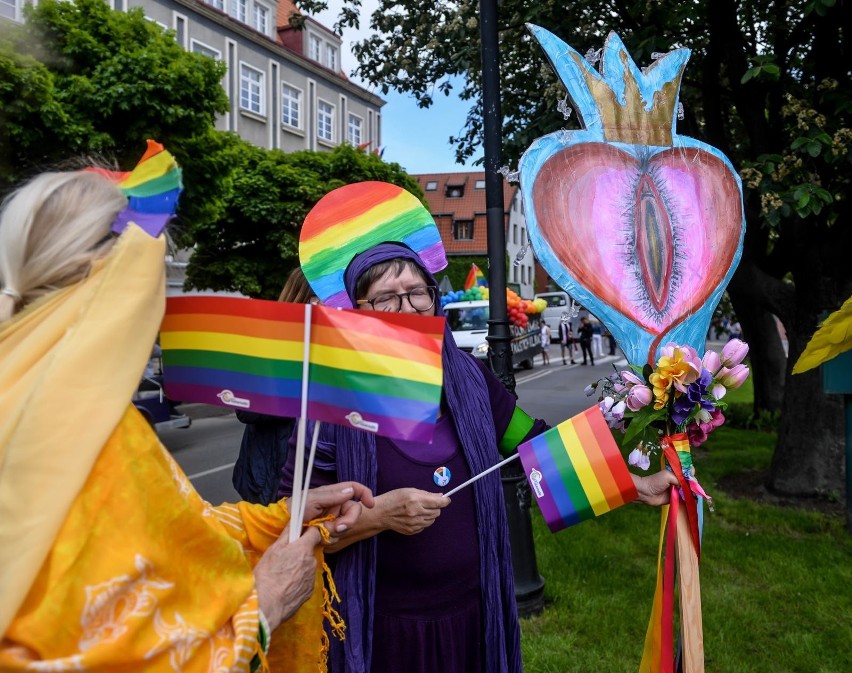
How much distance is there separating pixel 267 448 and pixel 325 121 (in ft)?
87.5

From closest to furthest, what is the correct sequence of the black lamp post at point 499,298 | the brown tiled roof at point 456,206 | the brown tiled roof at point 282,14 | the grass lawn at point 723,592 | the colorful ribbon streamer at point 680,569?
the colorful ribbon streamer at point 680,569 → the grass lawn at point 723,592 → the black lamp post at point 499,298 → the brown tiled roof at point 282,14 → the brown tiled roof at point 456,206

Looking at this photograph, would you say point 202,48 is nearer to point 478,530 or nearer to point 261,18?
point 261,18

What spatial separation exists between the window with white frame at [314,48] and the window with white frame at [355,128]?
283 cm

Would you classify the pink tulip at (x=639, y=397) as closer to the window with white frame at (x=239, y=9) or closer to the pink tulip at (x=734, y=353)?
the pink tulip at (x=734, y=353)

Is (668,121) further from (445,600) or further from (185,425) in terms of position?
(185,425)

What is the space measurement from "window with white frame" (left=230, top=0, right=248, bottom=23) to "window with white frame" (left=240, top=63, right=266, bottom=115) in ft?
5.74

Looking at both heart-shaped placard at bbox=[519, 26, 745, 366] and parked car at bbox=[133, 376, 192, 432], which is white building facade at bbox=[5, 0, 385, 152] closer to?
parked car at bbox=[133, 376, 192, 432]

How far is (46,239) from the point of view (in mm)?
1050

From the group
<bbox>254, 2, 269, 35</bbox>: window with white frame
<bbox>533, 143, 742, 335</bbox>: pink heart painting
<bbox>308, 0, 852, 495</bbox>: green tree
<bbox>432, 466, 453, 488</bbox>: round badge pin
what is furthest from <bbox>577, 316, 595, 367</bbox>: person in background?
<bbox>432, 466, 453, 488</bbox>: round badge pin

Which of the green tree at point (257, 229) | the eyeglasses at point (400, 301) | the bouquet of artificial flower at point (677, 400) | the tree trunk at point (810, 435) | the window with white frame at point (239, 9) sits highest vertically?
the window with white frame at point (239, 9)

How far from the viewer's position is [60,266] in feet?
3.42

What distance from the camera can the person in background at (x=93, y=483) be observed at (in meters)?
0.89

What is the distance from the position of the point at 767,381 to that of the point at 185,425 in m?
7.50

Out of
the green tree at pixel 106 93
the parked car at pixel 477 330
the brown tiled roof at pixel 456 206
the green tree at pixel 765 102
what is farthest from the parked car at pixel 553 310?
the green tree at pixel 765 102
